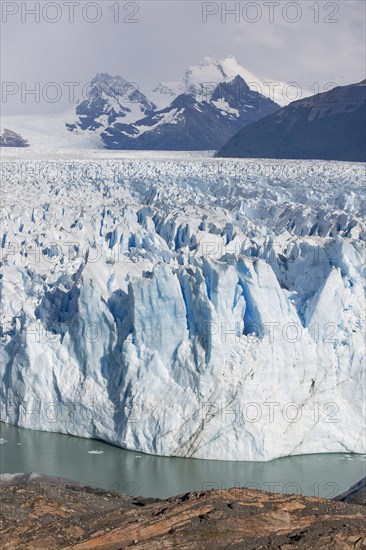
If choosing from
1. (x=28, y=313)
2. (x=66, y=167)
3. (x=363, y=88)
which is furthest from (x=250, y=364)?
(x=363, y=88)

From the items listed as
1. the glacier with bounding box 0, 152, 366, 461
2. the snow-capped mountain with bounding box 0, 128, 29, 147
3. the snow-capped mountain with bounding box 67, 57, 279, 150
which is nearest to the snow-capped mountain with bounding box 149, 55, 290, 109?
the snow-capped mountain with bounding box 67, 57, 279, 150

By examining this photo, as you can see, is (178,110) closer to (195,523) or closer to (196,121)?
(196,121)

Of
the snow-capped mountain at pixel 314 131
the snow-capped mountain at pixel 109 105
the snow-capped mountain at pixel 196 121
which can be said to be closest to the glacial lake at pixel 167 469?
the snow-capped mountain at pixel 314 131

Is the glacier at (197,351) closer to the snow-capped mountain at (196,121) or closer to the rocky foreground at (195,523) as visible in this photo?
the rocky foreground at (195,523)

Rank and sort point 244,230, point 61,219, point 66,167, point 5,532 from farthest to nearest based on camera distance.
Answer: point 66,167, point 61,219, point 244,230, point 5,532

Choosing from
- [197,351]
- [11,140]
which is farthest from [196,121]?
[197,351]

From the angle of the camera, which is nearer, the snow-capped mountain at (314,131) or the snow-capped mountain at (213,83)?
the snow-capped mountain at (314,131)

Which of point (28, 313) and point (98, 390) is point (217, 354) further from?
point (28, 313)
